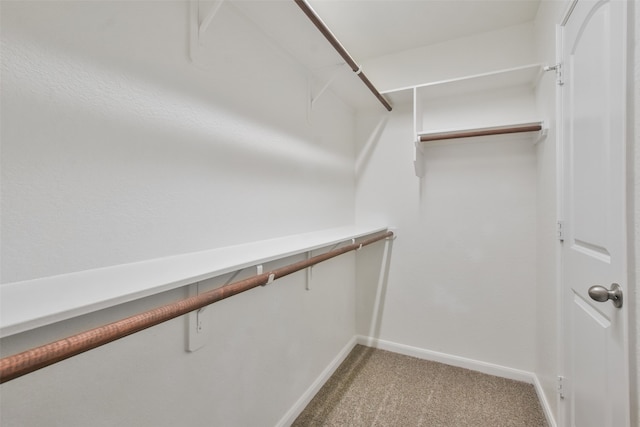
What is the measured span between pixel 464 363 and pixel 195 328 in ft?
6.76

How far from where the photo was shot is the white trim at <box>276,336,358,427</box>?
5.24 ft

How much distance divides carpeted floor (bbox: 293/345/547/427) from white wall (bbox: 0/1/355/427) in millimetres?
357

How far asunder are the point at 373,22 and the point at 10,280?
2.24 metres

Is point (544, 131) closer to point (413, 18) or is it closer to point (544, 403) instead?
point (413, 18)

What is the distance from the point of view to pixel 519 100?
202cm

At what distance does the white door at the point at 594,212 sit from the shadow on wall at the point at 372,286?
125 centimetres

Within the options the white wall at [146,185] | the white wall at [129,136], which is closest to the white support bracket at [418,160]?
the white wall at [146,185]

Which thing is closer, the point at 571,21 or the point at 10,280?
the point at 10,280

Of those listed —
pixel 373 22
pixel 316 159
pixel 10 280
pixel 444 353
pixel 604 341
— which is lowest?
pixel 444 353

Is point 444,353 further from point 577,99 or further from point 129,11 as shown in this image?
point 129,11

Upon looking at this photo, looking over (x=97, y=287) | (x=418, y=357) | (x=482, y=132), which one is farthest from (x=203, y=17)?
(x=418, y=357)

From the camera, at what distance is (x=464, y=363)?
221 centimetres

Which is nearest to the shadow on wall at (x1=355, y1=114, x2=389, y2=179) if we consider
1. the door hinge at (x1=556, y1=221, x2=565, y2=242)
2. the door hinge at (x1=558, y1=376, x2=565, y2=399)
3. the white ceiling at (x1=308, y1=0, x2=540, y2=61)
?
the white ceiling at (x1=308, y1=0, x2=540, y2=61)

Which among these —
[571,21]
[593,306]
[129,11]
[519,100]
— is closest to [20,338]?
[129,11]
